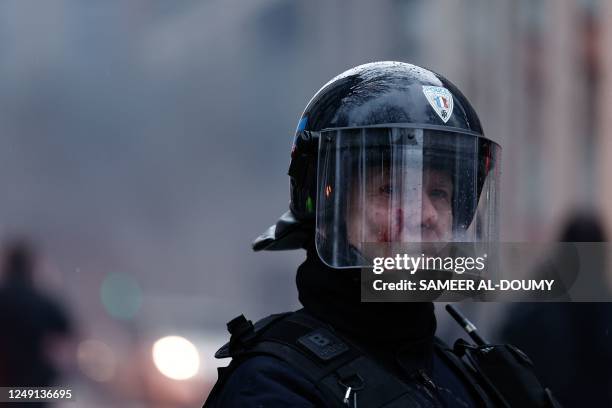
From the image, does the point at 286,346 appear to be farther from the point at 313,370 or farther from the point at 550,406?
the point at 550,406

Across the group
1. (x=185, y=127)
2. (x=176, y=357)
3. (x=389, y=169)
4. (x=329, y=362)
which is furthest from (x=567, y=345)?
(x=185, y=127)

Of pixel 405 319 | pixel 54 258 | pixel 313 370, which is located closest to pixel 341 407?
pixel 313 370

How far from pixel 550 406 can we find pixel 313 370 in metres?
0.52

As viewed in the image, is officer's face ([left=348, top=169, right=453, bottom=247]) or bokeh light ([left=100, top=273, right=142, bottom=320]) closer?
officer's face ([left=348, top=169, right=453, bottom=247])

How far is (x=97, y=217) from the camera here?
487 centimetres

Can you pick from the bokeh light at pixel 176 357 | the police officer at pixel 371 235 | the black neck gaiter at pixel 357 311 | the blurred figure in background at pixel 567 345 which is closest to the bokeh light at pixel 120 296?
the bokeh light at pixel 176 357

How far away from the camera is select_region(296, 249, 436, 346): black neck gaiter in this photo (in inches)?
61.2

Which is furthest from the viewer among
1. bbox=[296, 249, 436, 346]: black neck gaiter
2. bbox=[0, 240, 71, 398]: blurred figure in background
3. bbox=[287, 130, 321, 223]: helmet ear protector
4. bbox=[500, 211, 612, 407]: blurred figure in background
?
bbox=[0, 240, 71, 398]: blurred figure in background

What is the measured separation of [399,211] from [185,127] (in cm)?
337

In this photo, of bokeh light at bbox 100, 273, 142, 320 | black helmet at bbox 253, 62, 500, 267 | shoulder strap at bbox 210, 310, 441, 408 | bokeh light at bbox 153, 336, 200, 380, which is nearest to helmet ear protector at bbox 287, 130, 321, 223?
black helmet at bbox 253, 62, 500, 267

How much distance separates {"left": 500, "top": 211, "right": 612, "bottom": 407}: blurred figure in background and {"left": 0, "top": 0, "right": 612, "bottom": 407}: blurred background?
118 centimetres

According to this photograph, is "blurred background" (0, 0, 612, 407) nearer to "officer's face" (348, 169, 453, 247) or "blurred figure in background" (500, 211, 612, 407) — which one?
"blurred figure in background" (500, 211, 612, 407)

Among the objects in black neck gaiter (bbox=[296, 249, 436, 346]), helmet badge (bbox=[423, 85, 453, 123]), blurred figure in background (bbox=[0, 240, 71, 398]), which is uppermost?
helmet badge (bbox=[423, 85, 453, 123])

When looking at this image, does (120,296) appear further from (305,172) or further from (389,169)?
(389,169)
